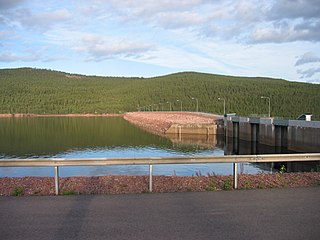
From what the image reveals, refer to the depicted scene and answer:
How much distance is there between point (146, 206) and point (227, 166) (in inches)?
649

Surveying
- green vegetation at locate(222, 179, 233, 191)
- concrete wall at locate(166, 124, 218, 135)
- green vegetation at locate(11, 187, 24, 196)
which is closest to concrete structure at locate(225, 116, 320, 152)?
concrete wall at locate(166, 124, 218, 135)

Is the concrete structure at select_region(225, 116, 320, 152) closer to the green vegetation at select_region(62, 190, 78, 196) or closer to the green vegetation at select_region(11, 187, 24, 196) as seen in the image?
the green vegetation at select_region(62, 190, 78, 196)

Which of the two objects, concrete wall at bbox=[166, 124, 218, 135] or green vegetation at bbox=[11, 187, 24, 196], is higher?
green vegetation at bbox=[11, 187, 24, 196]

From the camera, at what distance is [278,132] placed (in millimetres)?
46500

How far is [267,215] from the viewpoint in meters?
7.71

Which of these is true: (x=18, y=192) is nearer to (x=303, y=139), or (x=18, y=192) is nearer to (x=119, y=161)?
(x=119, y=161)

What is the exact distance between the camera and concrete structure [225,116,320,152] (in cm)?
3789

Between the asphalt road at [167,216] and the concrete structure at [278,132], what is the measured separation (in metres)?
29.6

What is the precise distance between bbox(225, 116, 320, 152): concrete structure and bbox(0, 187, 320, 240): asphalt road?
97.0ft

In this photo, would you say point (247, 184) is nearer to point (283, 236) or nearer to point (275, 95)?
point (283, 236)

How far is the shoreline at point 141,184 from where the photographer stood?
10266 mm

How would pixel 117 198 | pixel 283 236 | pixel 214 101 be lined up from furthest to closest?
pixel 214 101 < pixel 117 198 < pixel 283 236

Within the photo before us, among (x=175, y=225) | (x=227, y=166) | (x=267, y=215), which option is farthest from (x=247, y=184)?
(x=227, y=166)

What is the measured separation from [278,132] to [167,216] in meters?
41.0
